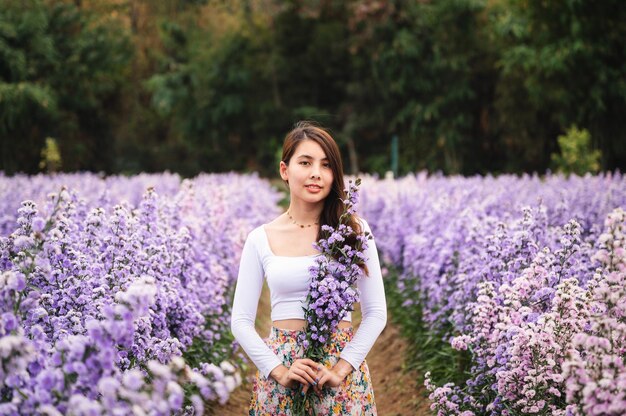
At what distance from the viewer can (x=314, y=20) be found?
29.4 meters

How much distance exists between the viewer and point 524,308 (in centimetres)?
288

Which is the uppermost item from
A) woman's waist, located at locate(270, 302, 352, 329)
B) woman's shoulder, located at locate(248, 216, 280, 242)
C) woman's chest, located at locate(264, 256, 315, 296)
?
woman's shoulder, located at locate(248, 216, 280, 242)

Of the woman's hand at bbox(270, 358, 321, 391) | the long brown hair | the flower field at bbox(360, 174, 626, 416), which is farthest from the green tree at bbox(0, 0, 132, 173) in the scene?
the woman's hand at bbox(270, 358, 321, 391)

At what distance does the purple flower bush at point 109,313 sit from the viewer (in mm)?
1822

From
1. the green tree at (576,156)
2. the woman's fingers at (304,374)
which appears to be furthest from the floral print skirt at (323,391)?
the green tree at (576,156)

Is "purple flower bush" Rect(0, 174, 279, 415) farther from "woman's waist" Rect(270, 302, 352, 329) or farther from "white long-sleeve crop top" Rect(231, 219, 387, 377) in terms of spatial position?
"woman's waist" Rect(270, 302, 352, 329)

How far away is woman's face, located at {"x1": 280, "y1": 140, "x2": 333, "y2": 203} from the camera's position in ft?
8.82

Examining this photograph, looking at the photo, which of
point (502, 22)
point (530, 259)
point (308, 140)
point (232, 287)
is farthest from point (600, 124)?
point (308, 140)

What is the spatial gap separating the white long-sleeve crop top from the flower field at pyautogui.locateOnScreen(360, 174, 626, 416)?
585 mm

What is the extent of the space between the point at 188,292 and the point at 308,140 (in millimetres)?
1929

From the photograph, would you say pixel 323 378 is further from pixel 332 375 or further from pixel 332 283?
pixel 332 283

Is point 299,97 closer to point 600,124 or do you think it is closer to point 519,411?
point 600,124

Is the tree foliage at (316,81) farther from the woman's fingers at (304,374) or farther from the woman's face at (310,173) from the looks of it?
the woman's fingers at (304,374)

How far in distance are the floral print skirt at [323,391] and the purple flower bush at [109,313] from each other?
25 cm
